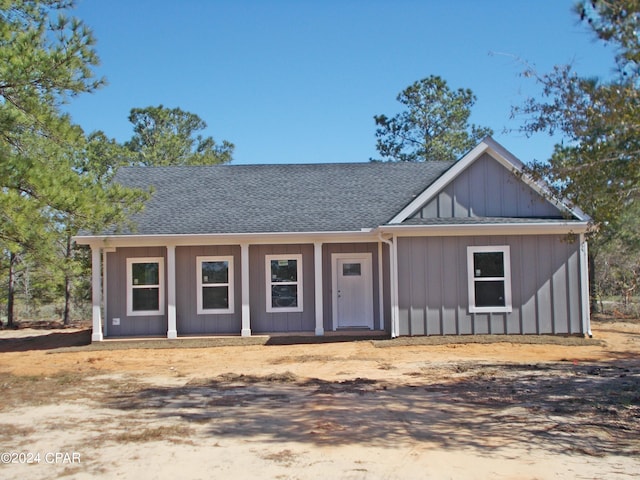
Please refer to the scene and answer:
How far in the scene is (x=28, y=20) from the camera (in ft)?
38.7

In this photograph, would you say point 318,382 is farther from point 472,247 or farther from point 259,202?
point 259,202

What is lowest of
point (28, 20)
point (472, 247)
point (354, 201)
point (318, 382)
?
point (318, 382)

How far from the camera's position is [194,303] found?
17.9 meters

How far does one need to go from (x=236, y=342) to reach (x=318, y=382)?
20.5 feet

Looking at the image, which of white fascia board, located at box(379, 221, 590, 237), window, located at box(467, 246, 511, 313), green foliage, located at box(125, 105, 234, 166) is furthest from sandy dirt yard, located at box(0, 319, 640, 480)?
green foliage, located at box(125, 105, 234, 166)

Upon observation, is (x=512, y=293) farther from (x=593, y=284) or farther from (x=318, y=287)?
(x=593, y=284)

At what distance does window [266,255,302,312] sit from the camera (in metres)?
18.0

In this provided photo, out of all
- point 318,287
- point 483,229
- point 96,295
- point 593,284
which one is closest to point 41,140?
point 96,295

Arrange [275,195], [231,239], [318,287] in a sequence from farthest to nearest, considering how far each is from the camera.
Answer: [275,195], [318,287], [231,239]

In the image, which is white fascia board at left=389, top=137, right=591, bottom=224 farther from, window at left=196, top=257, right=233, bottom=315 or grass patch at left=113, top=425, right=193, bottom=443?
grass patch at left=113, top=425, right=193, bottom=443

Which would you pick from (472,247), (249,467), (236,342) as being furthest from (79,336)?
(249,467)

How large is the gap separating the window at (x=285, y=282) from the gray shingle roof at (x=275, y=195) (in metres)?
1.02

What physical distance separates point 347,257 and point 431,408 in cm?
957

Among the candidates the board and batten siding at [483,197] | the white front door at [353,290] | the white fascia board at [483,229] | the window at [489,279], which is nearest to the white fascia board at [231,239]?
the white front door at [353,290]
